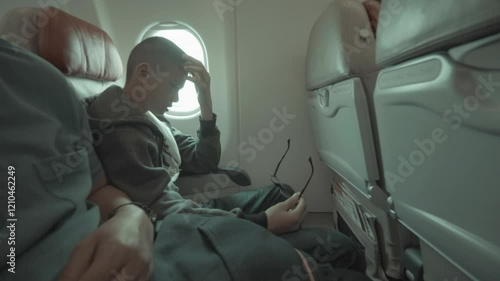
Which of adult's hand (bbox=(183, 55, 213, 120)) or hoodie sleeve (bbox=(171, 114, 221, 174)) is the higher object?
adult's hand (bbox=(183, 55, 213, 120))

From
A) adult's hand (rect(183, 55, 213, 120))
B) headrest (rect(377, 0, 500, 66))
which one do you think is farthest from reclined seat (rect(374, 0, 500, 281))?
adult's hand (rect(183, 55, 213, 120))

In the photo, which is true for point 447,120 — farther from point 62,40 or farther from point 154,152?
point 62,40

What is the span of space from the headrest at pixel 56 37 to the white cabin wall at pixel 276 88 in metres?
0.88

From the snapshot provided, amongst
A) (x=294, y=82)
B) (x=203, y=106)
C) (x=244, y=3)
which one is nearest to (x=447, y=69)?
(x=203, y=106)

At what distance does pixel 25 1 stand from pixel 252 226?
1667mm

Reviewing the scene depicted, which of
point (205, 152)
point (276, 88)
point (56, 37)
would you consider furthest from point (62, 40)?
point (276, 88)

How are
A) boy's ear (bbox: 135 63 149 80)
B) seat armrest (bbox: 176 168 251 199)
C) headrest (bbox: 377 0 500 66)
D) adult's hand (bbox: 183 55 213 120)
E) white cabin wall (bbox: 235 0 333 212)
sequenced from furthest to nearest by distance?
white cabin wall (bbox: 235 0 333 212) → seat armrest (bbox: 176 168 251 199) → adult's hand (bbox: 183 55 213 120) → boy's ear (bbox: 135 63 149 80) → headrest (bbox: 377 0 500 66)

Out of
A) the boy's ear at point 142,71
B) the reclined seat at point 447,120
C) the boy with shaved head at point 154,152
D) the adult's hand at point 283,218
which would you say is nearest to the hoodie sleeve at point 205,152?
the boy with shaved head at point 154,152

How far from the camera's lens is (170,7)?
1.81m

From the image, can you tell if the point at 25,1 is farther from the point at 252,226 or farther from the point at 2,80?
the point at 252,226

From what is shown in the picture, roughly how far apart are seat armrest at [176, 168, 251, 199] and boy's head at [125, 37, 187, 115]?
1.35 feet

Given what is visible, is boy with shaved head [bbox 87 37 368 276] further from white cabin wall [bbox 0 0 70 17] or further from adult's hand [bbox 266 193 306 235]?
white cabin wall [bbox 0 0 70 17]

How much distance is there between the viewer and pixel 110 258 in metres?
0.42

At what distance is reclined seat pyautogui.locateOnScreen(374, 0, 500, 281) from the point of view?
0.40 meters
